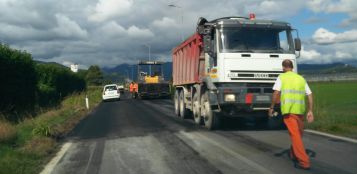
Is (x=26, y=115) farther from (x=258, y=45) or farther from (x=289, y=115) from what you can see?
(x=289, y=115)

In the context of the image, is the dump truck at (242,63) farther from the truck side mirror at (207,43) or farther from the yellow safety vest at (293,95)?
the yellow safety vest at (293,95)

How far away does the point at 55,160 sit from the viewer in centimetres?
945

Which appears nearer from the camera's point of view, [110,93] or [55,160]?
[55,160]

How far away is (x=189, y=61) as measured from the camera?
1795cm

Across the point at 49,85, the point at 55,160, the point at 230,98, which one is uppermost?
the point at 49,85

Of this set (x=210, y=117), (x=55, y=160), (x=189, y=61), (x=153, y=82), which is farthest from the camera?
(x=153, y=82)

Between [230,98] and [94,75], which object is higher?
[94,75]

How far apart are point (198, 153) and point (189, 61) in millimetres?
8678

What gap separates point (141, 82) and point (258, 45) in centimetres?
3157

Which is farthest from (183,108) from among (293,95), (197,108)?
(293,95)

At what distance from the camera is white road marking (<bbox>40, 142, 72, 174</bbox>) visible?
8.29 meters

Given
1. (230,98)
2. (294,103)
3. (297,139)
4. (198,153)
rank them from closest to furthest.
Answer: (297,139), (294,103), (198,153), (230,98)

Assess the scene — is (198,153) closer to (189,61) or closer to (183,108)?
(189,61)

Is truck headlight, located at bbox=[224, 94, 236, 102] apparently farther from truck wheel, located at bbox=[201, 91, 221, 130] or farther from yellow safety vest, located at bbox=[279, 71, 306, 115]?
yellow safety vest, located at bbox=[279, 71, 306, 115]
